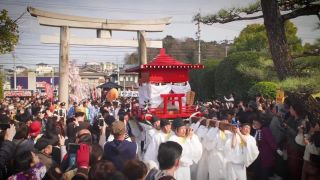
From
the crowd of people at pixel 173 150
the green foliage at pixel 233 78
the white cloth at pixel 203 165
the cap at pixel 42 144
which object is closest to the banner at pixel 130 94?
→ the green foliage at pixel 233 78

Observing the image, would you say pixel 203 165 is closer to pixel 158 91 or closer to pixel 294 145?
pixel 294 145

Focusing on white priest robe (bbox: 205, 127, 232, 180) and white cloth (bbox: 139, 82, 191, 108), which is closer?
white priest robe (bbox: 205, 127, 232, 180)

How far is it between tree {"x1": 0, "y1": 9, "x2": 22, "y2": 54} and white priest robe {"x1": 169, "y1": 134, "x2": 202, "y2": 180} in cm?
293

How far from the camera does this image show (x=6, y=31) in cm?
560

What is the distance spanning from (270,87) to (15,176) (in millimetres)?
10244

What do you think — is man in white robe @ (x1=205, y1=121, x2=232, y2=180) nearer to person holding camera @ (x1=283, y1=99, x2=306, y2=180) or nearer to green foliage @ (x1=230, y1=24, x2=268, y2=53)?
person holding camera @ (x1=283, y1=99, x2=306, y2=180)

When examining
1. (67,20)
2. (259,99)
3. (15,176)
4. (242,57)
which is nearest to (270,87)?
(259,99)

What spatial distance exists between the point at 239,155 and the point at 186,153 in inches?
33.5

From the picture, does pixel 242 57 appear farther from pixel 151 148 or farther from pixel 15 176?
pixel 15 176

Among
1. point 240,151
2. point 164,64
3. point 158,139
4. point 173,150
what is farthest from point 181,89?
point 173,150

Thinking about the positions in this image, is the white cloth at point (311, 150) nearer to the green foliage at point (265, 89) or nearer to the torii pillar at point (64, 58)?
the green foliage at point (265, 89)

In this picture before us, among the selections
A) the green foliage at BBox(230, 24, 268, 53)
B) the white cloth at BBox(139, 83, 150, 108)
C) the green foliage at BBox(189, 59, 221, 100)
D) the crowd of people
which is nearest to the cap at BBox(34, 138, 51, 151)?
the crowd of people

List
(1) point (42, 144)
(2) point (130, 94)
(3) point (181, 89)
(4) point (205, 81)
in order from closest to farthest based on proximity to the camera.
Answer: (1) point (42, 144) < (3) point (181, 89) < (4) point (205, 81) < (2) point (130, 94)

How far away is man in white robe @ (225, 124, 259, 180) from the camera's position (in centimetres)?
566
